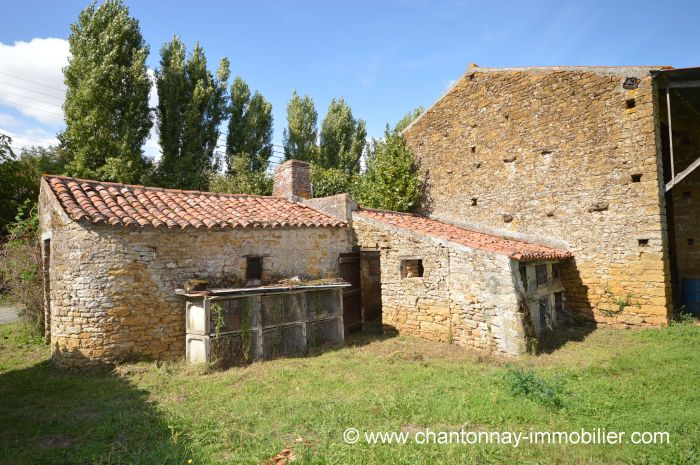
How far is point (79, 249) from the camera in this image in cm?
727

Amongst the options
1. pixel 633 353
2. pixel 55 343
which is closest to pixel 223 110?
pixel 55 343

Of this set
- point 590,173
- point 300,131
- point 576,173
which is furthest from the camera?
point 300,131

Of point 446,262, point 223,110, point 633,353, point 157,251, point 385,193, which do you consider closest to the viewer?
point 633,353

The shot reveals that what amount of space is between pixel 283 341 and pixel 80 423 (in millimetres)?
3884

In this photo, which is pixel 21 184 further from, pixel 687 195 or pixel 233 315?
pixel 687 195

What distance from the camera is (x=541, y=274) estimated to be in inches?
362

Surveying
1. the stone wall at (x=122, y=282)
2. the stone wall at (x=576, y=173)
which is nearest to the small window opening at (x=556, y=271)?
the stone wall at (x=576, y=173)

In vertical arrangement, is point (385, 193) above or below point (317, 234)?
above

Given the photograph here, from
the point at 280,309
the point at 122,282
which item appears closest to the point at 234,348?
the point at 280,309

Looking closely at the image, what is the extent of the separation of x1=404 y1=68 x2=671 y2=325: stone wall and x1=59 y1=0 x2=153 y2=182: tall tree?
1477 centimetres

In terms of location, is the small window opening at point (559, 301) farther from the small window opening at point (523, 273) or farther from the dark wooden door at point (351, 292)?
the dark wooden door at point (351, 292)

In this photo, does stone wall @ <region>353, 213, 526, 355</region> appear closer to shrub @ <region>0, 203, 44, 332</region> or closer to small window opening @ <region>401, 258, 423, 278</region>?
small window opening @ <region>401, 258, 423, 278</region>

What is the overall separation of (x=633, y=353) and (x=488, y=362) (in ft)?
9.04

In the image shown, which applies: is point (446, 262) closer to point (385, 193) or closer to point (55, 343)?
point (385, 193)
